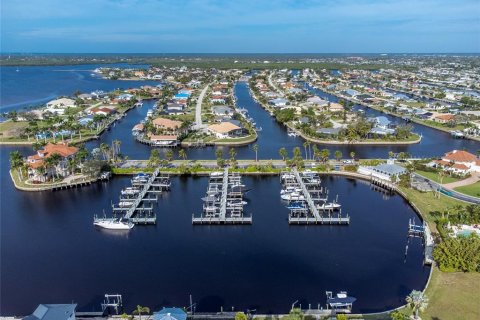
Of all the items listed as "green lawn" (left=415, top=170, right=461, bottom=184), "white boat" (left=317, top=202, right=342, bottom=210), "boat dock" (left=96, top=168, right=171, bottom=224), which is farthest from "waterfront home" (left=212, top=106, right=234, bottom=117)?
"white boat" (left=317, top=202, right=342, bottom=210)

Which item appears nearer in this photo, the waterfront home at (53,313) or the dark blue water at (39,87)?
the waterfront home at (53,313)

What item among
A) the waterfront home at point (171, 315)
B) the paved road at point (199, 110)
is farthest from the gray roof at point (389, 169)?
the paved road at point (199, 110)

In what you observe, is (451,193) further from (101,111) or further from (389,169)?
(101,111)

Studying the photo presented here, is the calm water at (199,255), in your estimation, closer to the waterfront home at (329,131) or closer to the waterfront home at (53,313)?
the waterfront home at (53,313)

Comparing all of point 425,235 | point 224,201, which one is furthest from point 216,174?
point 425,235

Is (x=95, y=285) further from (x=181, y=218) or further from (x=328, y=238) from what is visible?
(x=328, y=238)

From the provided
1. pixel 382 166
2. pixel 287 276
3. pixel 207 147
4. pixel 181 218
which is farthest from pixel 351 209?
pixel 207 147

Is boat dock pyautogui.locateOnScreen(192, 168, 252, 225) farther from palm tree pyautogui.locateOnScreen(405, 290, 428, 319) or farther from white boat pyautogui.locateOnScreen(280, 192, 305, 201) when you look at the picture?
palm tree pyautogui.locateOnScreen(405, 290, 428, 319)

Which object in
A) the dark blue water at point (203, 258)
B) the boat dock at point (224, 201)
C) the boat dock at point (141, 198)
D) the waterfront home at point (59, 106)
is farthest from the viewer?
the waterfront home at point (59, 106)
